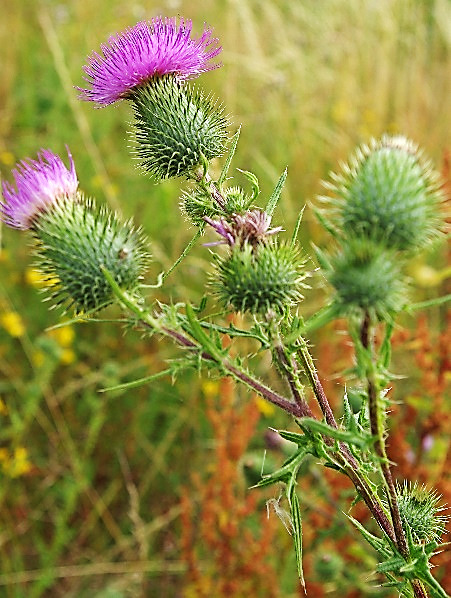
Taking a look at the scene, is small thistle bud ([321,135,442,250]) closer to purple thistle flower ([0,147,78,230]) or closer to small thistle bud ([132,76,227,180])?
small thistle bud ([132,76,227,180])

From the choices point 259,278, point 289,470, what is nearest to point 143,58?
point 259,278

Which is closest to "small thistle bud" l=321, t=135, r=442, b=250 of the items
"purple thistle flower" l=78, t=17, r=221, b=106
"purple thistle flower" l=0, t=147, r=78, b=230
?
"purple thistle flower" l=78, t=17, r=221, b=106

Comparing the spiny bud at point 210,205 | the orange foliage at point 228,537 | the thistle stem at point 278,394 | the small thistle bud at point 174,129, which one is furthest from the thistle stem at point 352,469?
the orange foliage at point 228,537

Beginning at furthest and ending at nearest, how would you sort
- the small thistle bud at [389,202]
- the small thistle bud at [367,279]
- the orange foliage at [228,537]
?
the orange foliage at [228,537] → the small thistle bud at [389,202] → the small thistle bud at [367,279]

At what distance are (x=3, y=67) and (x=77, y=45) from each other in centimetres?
76

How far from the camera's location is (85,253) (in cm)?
162

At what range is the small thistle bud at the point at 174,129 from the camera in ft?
5.75

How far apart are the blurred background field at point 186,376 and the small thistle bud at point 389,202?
0.40 feet

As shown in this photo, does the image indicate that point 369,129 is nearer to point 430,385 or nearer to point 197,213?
point 430,385

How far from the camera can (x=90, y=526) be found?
131 inches

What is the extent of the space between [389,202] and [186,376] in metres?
2.65

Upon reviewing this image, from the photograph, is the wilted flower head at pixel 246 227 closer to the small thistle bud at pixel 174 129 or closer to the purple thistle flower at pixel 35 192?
the small thistle bud at pixel 174 129

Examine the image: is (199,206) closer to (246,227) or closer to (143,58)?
(246,227)

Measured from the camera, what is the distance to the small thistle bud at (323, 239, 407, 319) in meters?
1.22
